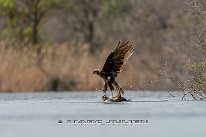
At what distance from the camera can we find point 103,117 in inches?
472

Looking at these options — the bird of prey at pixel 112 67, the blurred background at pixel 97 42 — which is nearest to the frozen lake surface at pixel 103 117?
the bird of prey at pixel 112 67

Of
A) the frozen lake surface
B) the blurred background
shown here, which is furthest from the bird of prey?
the blurred background

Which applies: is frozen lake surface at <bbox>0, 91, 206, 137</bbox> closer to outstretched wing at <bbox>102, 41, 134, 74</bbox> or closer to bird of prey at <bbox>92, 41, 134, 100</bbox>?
bird of prey at <bbox>92, 41, 134, 100</bbox>

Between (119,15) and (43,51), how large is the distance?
1075 centimetres

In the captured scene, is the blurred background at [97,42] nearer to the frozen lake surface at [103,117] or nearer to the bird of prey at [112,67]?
the bird of prey at [112,67]

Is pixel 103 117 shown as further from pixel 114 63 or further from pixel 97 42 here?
pixel 97 42

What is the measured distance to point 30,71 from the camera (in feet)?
76.7

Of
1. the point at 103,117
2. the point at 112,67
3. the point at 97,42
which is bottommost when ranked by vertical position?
the point at 103,117

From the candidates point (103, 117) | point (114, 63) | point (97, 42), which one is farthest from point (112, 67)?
point (97, 42)

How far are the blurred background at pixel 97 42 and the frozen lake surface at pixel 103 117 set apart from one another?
6.23ft

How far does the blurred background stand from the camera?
1859 cm

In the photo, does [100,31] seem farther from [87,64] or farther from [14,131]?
[14,131]

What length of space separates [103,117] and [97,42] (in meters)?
22.5

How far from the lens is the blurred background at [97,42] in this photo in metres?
18.6
